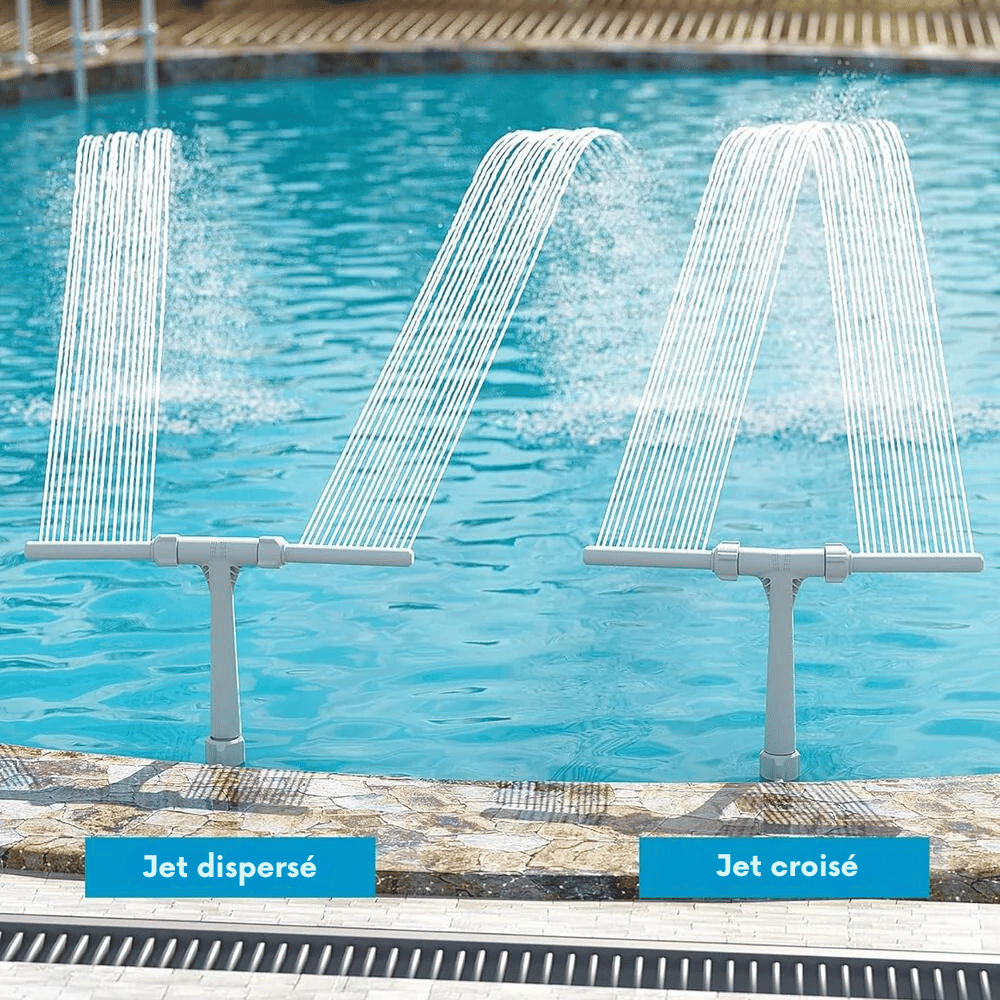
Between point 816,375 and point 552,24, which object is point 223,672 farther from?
point 552,24

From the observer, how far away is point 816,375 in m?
10.4

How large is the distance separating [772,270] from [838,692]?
6.15 meters

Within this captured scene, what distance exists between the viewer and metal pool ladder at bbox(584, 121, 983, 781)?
5.03 m

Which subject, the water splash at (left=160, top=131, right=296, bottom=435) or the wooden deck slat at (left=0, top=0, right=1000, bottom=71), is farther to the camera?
the wooden deck slat at (left=0, top=0, right=1000, bottom=71)

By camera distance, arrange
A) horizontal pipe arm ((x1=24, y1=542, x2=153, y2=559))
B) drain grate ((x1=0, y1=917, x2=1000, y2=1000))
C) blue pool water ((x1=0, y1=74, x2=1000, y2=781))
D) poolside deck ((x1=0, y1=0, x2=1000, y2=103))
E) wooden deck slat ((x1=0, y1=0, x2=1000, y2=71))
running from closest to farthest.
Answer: drain grate ((x1=0, y1=917, x2=1000, y2=1000)), horizontal pipe arm ((x1=24, y1=542, x2=153, y2=559)), blue pool water ((x1=0, y1=74, x2=1000, y2=781)), poolside deck ((x1=0, y1=0, x2=1000, y2=103)), wooden deck slat ((x1=0, y1=0, x2=1000, y2=71))

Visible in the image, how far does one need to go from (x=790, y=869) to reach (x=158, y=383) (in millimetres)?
6225

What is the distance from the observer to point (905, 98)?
59.6 feet

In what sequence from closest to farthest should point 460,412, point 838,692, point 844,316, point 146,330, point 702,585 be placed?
point 838,692 < point 702,585 < point 460,412 < point 146,330 < point 844,316

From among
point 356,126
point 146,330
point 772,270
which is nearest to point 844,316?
point 772,270

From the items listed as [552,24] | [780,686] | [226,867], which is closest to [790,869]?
[780,686]

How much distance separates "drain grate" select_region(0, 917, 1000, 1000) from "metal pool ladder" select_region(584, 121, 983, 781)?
102 centimetres

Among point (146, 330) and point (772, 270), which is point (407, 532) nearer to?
point (146, 330)

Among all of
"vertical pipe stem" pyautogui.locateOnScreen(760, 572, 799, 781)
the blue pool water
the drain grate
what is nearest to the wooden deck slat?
the blue pool water

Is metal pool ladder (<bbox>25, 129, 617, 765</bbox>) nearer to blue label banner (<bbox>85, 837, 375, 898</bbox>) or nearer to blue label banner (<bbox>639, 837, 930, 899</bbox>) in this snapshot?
blue label banner (<bbox>85, 837, 375, 898</bbox>)
